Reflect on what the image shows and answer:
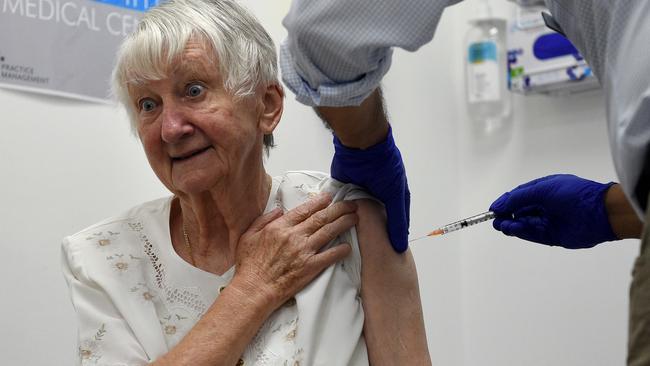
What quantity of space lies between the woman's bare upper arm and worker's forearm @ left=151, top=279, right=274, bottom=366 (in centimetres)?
18

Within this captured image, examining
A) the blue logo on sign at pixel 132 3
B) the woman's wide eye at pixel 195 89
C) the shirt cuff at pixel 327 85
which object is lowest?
the woman's wide eye at pixel 195 89

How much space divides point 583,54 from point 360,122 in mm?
458

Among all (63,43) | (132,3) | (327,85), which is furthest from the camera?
(132,3)

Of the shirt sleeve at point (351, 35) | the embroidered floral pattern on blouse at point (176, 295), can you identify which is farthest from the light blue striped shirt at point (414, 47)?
the embroidered floral pattern on blouse at point (176, 295)

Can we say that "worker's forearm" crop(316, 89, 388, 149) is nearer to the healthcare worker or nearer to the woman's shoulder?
the healthcare worker

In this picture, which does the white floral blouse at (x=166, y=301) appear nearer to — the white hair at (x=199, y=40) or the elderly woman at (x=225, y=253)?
the elderly woman at (x=225, y=253)

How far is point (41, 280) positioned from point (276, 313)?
73 cm

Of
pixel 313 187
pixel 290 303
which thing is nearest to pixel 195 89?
pixel 313 187

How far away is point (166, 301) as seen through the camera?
57.4 inches

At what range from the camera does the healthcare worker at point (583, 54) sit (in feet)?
2.58

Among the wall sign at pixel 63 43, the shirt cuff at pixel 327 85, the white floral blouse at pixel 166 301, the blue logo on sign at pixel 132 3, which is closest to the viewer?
the shirt cuff at pixel 327 85

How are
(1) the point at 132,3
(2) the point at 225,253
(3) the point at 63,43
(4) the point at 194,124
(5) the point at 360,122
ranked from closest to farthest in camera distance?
1. (5) the point at 360,122
2. (4) the point at 194,124
3. (2) the point at 225,253
4. (3) the point at 63,43
5. (1) the point at 132,3

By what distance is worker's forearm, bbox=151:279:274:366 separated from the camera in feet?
4.36

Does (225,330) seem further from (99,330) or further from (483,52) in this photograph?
(483,52)
